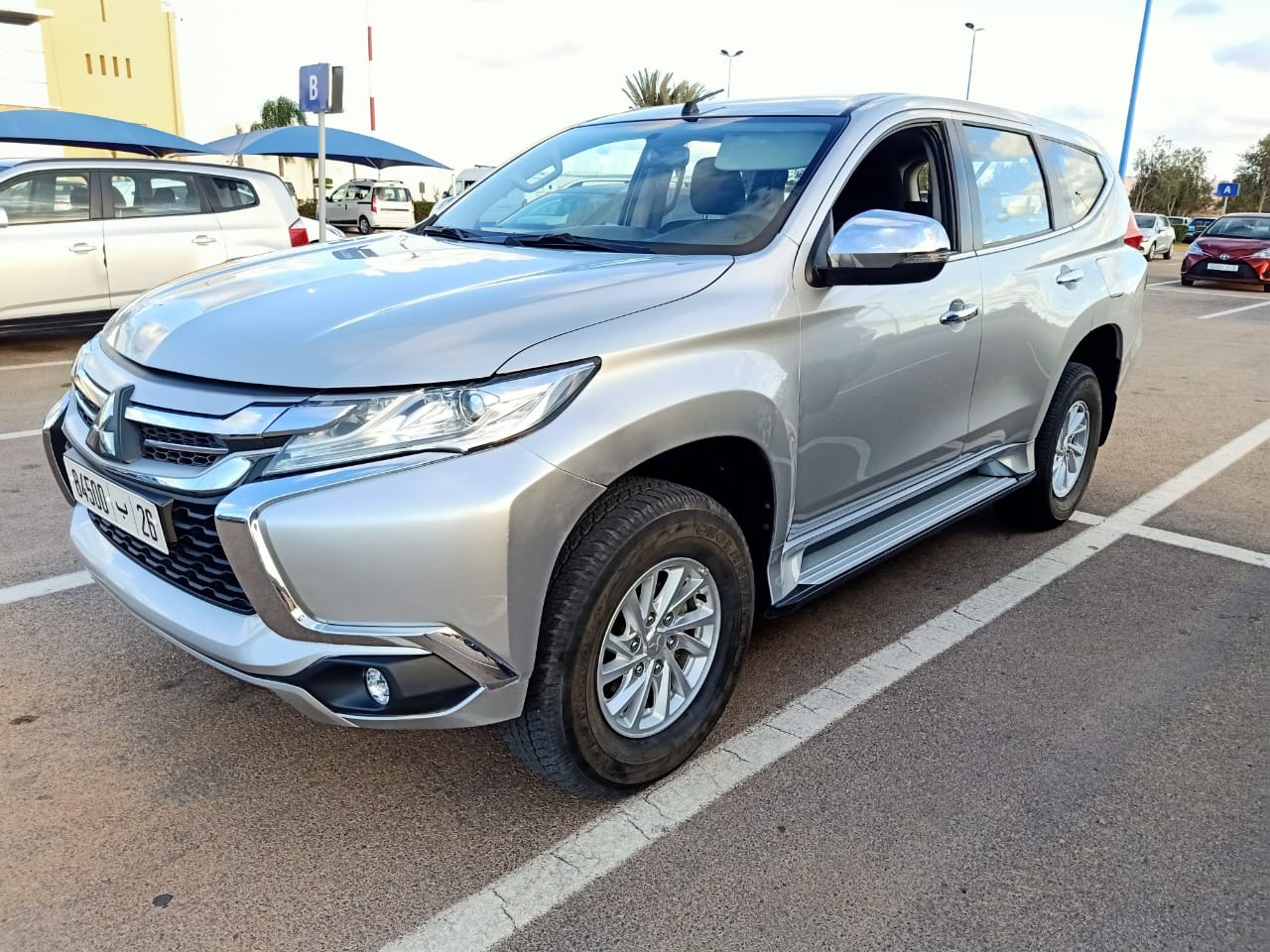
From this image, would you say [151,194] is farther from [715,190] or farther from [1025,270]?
[1025,270]

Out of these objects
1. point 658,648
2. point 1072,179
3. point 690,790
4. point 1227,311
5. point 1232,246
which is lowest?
point 690,790

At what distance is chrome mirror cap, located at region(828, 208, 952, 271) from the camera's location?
267cm

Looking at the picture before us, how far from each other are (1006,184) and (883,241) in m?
1.44

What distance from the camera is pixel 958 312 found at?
333cm

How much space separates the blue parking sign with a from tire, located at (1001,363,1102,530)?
8.41 m

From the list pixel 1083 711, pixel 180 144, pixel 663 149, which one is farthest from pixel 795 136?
pixel 180 144

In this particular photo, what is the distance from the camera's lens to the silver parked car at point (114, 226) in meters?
8.11

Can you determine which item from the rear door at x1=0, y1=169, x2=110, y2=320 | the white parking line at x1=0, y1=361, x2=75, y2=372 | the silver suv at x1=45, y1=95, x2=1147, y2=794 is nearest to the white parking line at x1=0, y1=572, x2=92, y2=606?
the silver suv at x1=45, y1=95, x2=1147, y2=794

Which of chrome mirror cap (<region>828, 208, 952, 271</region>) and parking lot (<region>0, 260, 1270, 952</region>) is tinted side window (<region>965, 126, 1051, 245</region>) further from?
parking lot (<region>0, 260, 1270, 952</region>)

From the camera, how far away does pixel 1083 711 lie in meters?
3.02

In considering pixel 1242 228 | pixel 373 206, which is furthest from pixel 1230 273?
pixel 373 206

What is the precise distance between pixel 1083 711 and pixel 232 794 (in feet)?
8.00

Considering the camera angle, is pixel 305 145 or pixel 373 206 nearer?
pixel 305 145

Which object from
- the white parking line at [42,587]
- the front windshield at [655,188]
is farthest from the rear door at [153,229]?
the front windshield at [655,188]
